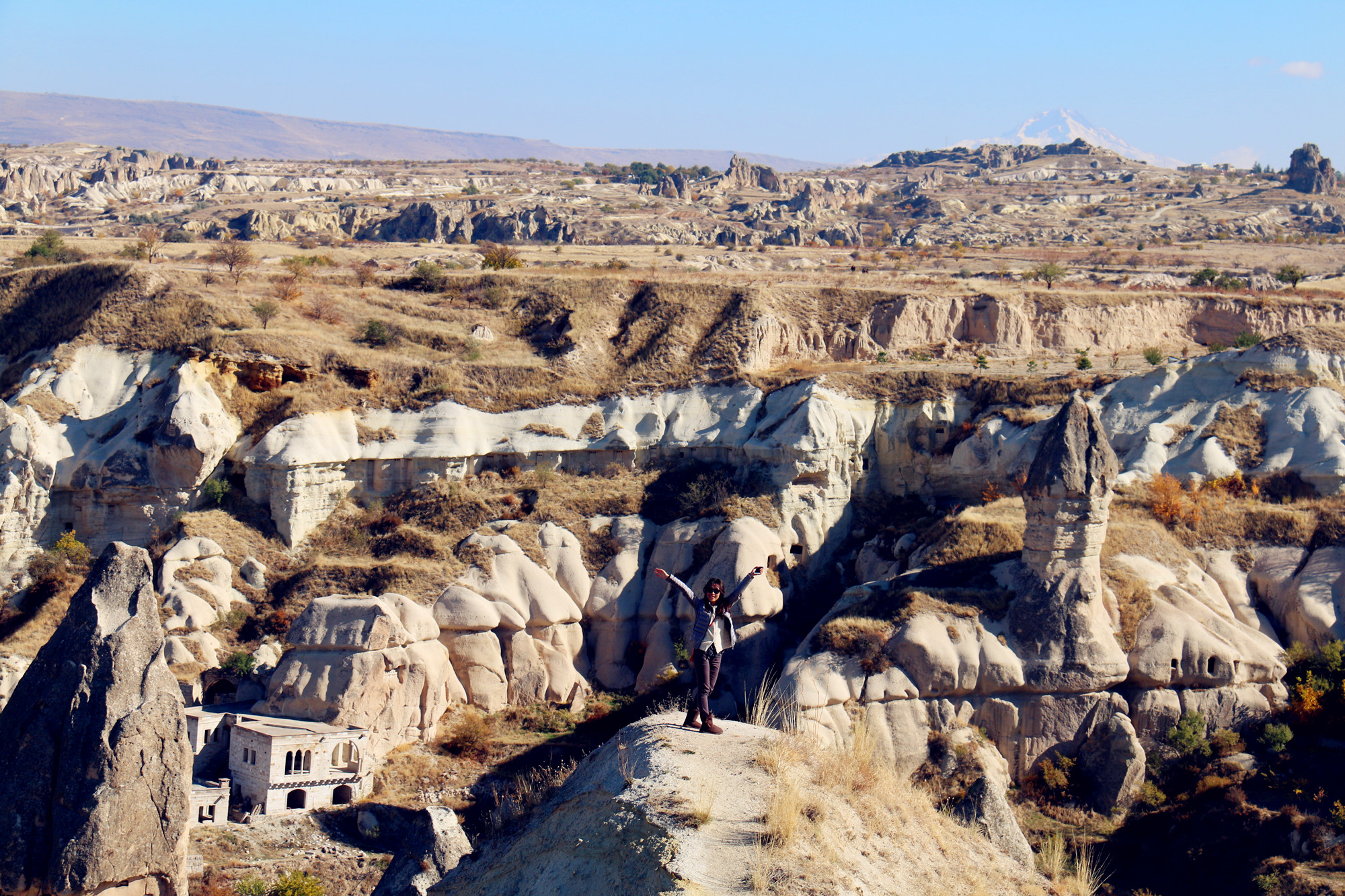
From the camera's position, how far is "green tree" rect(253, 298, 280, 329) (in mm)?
39531

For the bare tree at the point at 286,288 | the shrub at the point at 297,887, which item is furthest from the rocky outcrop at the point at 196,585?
the bare tree at the point at 286,288

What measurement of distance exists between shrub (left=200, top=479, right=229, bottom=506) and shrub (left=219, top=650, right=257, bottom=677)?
6.05 meters

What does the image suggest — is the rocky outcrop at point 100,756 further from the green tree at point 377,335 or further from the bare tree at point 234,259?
the bare tree at point 234,259

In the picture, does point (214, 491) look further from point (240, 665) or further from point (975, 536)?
point (975, 536)

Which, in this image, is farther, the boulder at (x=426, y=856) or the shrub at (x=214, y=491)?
the shrub at (x=214, y=491)

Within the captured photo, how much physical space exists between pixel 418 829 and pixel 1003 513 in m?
19.5

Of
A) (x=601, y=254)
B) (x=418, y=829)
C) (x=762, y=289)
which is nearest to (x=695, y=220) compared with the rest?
(x=601, y=254)

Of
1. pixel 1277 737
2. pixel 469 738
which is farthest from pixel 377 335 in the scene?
pixel 1277 737

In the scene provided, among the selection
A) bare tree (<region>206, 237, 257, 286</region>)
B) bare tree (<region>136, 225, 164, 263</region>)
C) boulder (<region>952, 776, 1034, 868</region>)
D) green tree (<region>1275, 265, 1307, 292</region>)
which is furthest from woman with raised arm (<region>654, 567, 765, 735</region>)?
green tree (<region>1275, 265, 1307, 292</region>)

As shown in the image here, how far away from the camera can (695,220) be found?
332 ft

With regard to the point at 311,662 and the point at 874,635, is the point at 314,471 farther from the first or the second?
the point at 874,635

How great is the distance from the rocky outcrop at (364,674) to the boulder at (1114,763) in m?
15.5

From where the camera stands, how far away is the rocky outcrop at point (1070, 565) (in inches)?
1046

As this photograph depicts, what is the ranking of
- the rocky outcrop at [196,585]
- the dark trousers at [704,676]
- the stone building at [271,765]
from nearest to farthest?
the dark trousers at [704,676] → the stone building at [271,765] → the rocky outcrop at [196,585]
